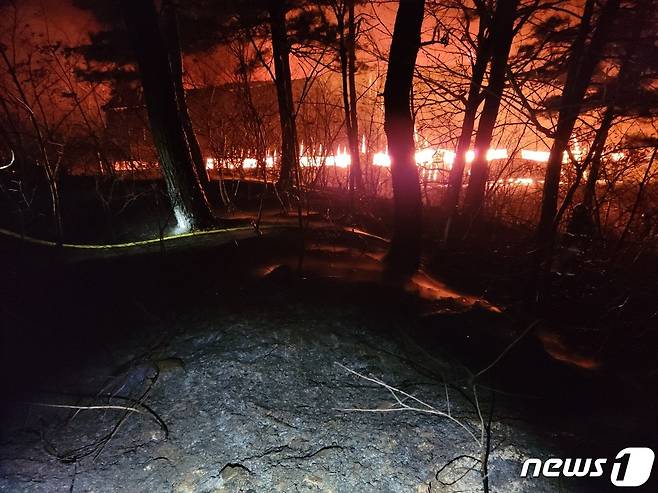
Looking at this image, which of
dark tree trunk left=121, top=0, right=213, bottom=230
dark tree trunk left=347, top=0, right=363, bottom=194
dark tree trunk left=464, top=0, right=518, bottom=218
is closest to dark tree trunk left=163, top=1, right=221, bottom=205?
dark tree trunk left=121, top=0, right=213, bottom=230

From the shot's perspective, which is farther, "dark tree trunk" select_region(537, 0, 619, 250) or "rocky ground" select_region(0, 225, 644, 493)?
"dark tree trunk" select_region(537, 0, 619, 250)

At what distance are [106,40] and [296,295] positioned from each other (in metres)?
13.8

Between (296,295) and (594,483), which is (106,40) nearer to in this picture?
(296,295)

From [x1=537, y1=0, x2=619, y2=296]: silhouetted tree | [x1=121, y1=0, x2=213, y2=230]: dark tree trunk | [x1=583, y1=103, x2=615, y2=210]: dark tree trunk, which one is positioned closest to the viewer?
[x1=583, y1=103, x2=615, y2=210]: dark tree trunk

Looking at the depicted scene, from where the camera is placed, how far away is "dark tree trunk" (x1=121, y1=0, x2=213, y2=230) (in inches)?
237

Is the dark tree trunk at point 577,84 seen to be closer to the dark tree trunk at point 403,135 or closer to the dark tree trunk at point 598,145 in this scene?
the dark tree trunk at point 598,145

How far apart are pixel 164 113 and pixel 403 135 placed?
429 cm

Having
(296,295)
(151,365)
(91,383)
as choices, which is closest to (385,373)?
(296,295)

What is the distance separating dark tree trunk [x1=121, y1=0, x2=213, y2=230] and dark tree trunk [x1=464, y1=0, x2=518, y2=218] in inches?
202

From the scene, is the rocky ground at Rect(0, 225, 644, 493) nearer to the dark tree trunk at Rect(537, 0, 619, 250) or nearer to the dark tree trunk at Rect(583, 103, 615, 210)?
the dark tree trunk at Rect(583, 103, 615, 210)

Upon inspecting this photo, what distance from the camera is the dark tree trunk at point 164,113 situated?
19.7 ft

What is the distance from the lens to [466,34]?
743 centimetres

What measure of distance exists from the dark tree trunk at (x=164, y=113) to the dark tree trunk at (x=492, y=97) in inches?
202

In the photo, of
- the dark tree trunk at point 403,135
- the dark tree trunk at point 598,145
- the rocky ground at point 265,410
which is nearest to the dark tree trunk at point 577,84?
the dark tree trunk at point 598,145
